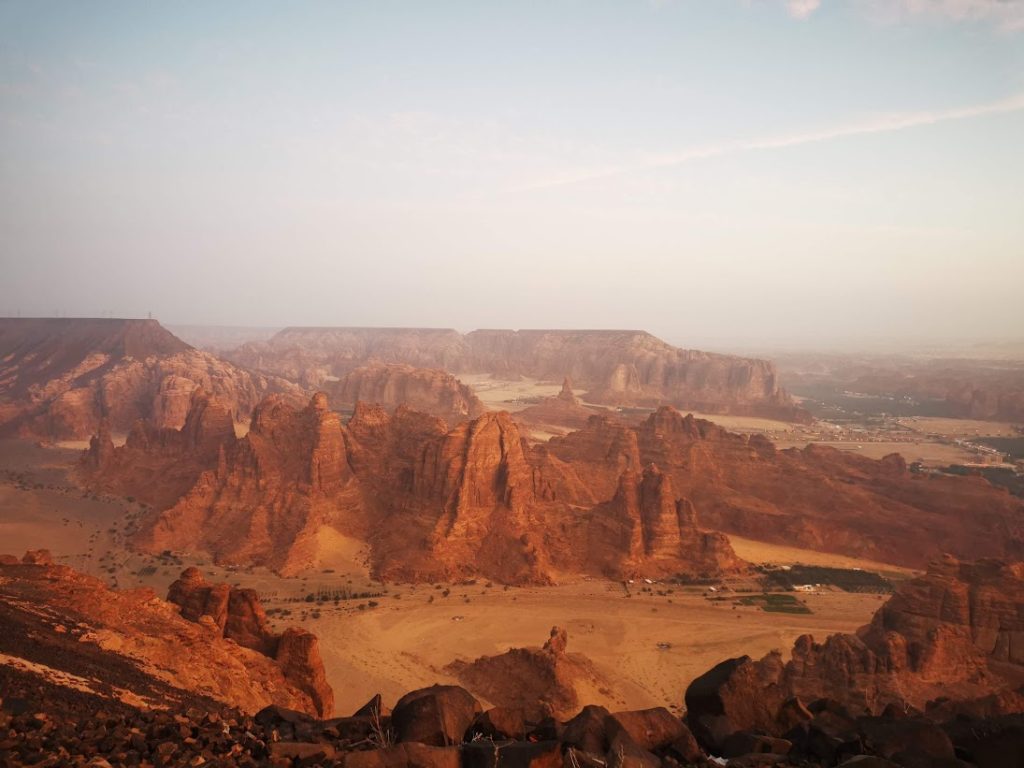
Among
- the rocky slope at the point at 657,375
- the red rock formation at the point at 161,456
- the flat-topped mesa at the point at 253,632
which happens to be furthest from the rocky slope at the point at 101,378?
the flat-topped mesa at the point at 253,632

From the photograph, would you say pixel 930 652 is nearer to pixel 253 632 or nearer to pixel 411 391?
pixel 253 632

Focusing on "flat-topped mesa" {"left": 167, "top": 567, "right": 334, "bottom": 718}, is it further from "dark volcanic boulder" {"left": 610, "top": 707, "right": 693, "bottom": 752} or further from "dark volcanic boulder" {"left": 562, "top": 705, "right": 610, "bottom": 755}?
"dark volcanic boulder" {"left": 610, "top": 707, "right": 693, "bottom": 752}

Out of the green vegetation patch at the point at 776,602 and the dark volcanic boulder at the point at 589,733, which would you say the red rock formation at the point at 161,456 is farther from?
the dark volcanic boulder at the point at 589,733

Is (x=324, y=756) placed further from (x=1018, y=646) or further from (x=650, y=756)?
(x=1018, y=646)

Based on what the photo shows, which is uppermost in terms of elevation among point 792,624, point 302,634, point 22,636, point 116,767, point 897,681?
point 116,767

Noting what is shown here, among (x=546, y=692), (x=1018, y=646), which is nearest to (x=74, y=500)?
(x=546, y=692)

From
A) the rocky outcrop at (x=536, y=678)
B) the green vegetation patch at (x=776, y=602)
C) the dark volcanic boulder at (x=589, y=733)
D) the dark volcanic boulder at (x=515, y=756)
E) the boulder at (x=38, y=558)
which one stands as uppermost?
the dark volcanic boulder at (x=515, y=756)

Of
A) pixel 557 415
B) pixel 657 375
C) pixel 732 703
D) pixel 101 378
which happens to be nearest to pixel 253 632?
pixel 732 703
